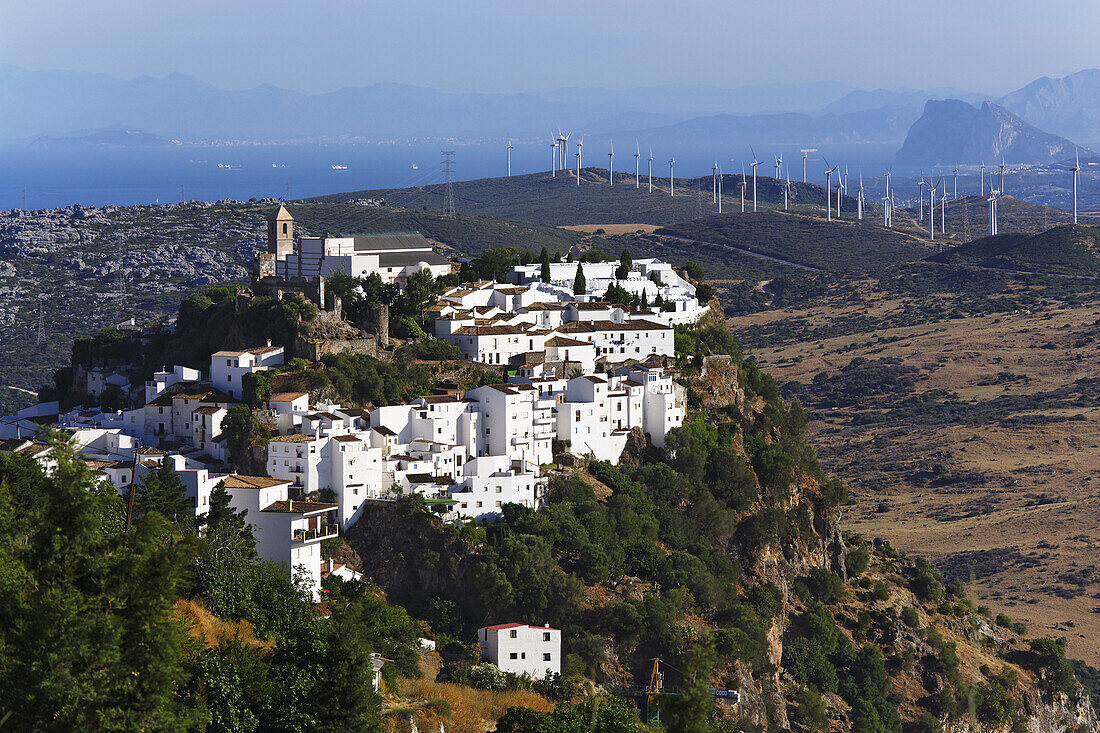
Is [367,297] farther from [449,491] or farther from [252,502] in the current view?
[252,502]

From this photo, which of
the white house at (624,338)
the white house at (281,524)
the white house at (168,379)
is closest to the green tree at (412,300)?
the white house at (624,338)

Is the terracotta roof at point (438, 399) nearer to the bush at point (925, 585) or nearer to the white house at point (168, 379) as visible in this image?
the white house at point (168, 379)

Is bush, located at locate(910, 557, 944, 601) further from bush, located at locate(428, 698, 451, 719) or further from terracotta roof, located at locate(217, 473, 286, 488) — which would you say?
bush, located at locate(428, 698, 451, 719)

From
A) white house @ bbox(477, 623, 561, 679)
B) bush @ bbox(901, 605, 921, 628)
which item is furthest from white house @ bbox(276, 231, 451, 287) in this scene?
bush @ bbox(901, 605, 921, 628)

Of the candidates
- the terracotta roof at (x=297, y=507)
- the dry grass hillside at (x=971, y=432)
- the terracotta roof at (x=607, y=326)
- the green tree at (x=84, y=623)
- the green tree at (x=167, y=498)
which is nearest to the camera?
the green tree at (x=84, y=623)

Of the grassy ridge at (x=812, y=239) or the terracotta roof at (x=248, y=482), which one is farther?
the grassy ridge at (x=812, y=239)

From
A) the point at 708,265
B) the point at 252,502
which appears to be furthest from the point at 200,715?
the point at 708,265

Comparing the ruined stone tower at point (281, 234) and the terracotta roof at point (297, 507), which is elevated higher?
the ruined stone tower at point (281, 234)
